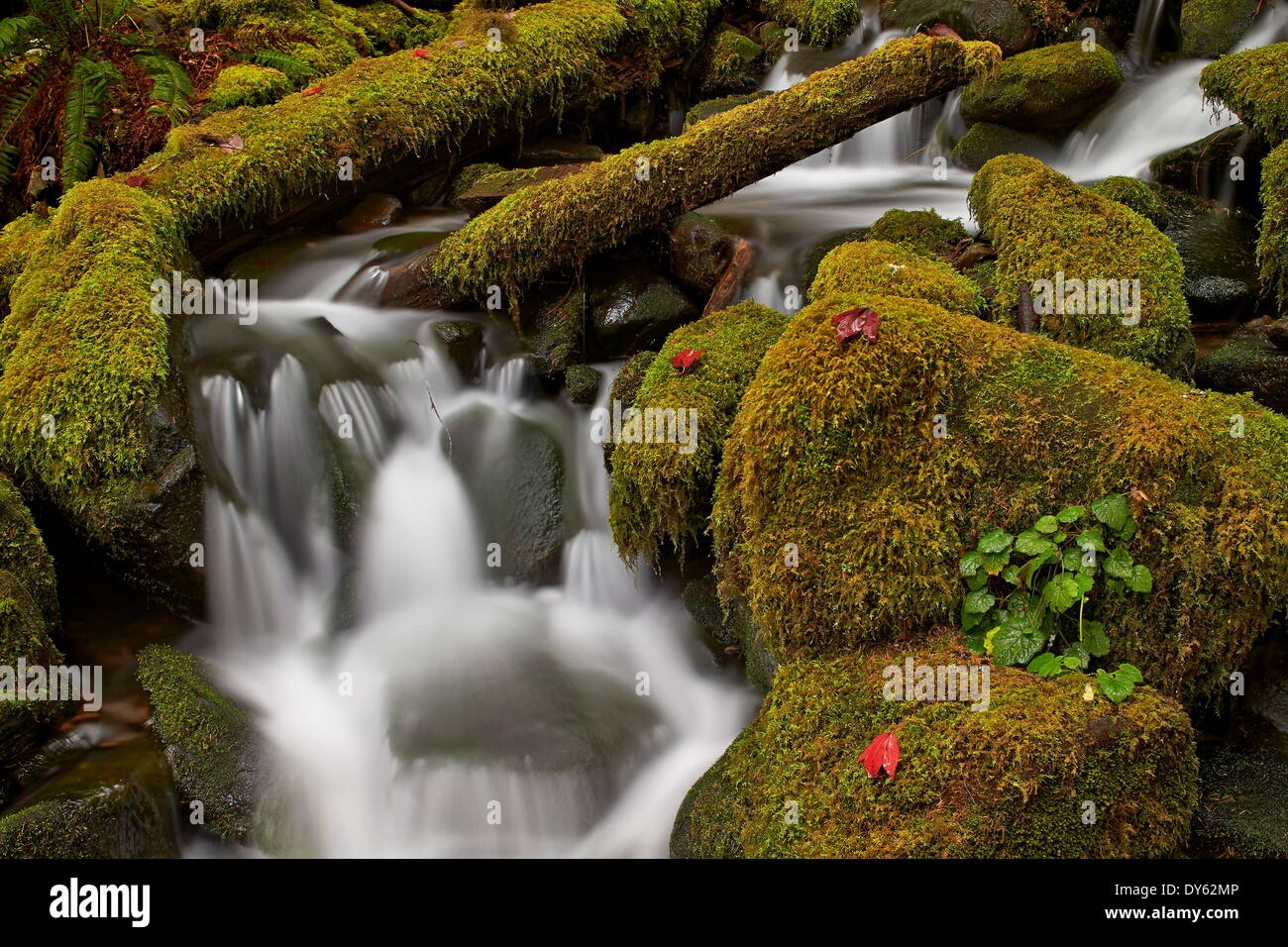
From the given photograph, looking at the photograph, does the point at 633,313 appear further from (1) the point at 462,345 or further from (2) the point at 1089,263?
(2) the point at 1089,263

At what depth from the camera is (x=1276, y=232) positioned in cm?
530

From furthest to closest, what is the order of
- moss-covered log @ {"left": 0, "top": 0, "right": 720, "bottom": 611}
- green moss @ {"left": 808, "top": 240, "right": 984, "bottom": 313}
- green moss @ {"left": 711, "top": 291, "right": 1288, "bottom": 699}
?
moss-covered log @ {"left": 0, "top": 0, "right": 720, "bottom": 611} < green moss @ {"left": 808, "top": 240, "right": 984, "bottom": 313} < green moss @ {"left": 711, "top": 291, "right": 1288, "bottom": 699}

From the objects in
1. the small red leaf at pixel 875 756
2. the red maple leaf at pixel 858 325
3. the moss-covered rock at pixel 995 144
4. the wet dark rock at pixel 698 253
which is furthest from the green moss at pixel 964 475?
the moss-covered rock at pixel 995 144

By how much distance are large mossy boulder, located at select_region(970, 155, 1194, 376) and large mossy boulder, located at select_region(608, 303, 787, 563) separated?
1.51 m

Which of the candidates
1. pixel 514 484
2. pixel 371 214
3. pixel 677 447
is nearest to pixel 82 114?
pixel 371 214

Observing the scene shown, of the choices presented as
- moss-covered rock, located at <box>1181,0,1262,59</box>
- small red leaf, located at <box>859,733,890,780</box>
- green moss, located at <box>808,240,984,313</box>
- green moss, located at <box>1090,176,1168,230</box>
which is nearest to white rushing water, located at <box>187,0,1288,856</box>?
green moss, located at <box>808,240,984,313</box>

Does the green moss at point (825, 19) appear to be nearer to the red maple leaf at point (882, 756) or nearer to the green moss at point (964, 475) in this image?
the green moss at point (964, 475)

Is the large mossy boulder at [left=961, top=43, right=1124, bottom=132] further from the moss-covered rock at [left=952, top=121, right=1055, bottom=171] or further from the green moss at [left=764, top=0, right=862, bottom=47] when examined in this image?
the green moss at [left=764, top=0, right=862, bottom=47]

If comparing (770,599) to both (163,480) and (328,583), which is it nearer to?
(328,583)

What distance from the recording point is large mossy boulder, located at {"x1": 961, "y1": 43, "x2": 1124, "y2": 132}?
827 cm

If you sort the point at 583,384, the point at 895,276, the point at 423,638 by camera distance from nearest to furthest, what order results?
1. the point at 895,276
2. the point at 423,638
3. the point at 583,384

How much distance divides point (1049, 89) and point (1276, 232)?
3673 millimetres

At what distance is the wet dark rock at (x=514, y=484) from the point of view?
5.89m

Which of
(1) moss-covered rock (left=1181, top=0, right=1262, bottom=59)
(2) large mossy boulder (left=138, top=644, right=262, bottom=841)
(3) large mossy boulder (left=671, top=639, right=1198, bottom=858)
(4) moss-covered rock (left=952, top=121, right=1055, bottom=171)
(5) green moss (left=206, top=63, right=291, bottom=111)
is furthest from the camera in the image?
(5) green moss (left=206, top=63, right=291, bottom=111)
